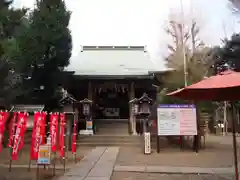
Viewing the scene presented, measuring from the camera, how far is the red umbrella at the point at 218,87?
173 inches

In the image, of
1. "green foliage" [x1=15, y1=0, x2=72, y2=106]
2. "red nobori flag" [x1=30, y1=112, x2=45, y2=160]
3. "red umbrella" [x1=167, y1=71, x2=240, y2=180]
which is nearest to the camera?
"red umbrella" [x1=167, y1=71, x2=240, y2=180]

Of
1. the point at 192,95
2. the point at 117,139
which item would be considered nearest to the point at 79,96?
the point at 117,139

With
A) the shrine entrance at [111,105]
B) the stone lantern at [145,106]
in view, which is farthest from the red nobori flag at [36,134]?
the shrine entrance at [111,105]

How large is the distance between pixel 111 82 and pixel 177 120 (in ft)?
23.3

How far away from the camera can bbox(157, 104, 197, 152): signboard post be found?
1150cm

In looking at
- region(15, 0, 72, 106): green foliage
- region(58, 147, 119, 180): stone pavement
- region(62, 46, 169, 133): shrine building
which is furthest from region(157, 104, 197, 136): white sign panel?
region(15, 0, 72, 106): green foliage

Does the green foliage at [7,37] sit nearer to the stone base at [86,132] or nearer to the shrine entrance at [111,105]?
the stone base at [86,132]

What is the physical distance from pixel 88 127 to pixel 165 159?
7.13 m

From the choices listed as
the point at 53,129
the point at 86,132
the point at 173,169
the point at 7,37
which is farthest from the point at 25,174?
the point at 86,132

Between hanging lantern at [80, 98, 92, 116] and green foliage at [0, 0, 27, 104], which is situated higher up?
green foliage at [0, 0, 27, 104]

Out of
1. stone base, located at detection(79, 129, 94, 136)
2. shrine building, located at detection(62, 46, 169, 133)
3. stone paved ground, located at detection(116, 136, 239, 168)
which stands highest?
shrine building, located at detection(62, 46, 169, 133)

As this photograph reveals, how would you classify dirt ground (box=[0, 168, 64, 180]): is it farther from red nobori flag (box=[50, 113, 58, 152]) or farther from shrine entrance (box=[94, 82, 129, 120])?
shrine entrance (box=[94, 82, 129, 120])

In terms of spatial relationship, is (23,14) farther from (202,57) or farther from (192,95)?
(202,57)

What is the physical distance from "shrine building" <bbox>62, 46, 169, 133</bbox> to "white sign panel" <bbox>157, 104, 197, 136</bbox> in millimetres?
5003
